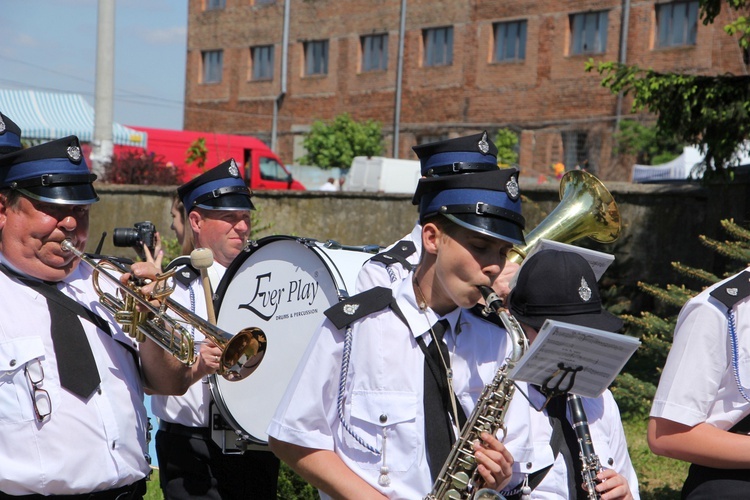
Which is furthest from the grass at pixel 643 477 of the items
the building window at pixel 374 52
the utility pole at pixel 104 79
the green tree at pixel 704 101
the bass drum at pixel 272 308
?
the building window at pixel 374 52

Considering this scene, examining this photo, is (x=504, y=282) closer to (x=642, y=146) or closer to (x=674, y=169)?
(x=674, y=169)

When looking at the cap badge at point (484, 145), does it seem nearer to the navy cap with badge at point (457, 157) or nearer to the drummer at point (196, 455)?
the navy cap with badge at point (457, 157)

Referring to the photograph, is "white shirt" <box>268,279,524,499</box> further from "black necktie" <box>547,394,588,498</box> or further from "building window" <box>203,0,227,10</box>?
"building window" <box>203,0,227,10</box>

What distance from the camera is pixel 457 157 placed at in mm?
4492

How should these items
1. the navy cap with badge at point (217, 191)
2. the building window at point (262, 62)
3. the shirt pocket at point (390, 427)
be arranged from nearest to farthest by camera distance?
the shirt pocket at point (390, 427) → the navy cap with badge at point (217, 191) → the building window at point (262, 62)

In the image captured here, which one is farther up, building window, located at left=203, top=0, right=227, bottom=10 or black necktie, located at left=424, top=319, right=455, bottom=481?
building window, located at left=203, top=0, right=227, bottom=10

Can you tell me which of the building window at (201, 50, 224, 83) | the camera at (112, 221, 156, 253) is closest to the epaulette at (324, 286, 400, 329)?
the camera at (112, 221, 156, 253)

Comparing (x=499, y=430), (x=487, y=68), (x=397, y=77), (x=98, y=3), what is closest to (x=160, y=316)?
(x=499, y=430)

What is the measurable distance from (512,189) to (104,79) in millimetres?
14106

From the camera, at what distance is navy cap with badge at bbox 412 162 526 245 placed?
2768mm

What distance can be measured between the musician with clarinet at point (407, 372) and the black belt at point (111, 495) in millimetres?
685

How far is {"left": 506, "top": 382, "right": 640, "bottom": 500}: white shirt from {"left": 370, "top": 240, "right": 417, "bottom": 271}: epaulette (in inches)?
60.5

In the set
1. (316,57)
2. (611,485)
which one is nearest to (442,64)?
(316,57)

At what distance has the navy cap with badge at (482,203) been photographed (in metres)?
2.77
